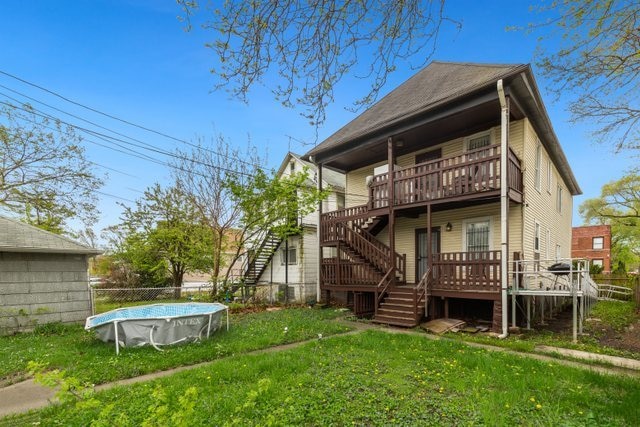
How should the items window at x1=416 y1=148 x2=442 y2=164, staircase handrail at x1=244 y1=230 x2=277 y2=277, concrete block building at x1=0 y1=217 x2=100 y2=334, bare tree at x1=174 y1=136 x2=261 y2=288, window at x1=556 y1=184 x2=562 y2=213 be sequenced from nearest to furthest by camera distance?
1. concrete block building at x1=0 y1=217 x2=100 y2=334
2. window at x1=416 y1=148 x2=442 y2=164
3. bare tree at x1=174 y1=136 x2=261 y2=288
4. window at x1=556 y1=184 x2=562 y2=213
5. staircase handrail at x1=244 y1=230 x2=277 y2=277

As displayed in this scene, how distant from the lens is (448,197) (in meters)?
9.35

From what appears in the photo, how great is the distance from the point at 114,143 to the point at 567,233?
2284 centimetres

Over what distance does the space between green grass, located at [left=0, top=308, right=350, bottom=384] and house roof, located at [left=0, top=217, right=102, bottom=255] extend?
2130 mm

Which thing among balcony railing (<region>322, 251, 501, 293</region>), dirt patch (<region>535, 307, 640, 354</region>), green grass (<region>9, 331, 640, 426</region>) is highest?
balcony railing (<region>322, 251, 501, 293</region>)

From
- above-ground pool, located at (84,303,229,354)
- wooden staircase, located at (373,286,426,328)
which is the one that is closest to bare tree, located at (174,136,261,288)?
above-ground pool, located at (84,303,229,354)

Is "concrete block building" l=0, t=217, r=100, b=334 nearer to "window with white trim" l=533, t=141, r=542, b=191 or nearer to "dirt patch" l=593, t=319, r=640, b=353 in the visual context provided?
"dirt patch" l=593, t=319, r=640, b=353

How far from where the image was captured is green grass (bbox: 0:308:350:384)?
5.24 metres

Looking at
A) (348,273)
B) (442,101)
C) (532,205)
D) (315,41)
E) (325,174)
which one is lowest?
(348,273)

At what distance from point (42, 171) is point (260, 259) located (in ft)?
35.1

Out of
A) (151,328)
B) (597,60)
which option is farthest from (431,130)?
(151,328)

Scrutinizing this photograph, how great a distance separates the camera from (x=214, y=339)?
23.4 ft

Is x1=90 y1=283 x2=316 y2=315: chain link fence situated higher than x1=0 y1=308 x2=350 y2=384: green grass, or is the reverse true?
x1=0 y1=308 x2=350 y2=384: green grass

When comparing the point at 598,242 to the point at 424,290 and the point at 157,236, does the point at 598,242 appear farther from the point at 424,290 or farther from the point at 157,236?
the point at 157,236

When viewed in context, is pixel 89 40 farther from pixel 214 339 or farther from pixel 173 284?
pixel 173 284
